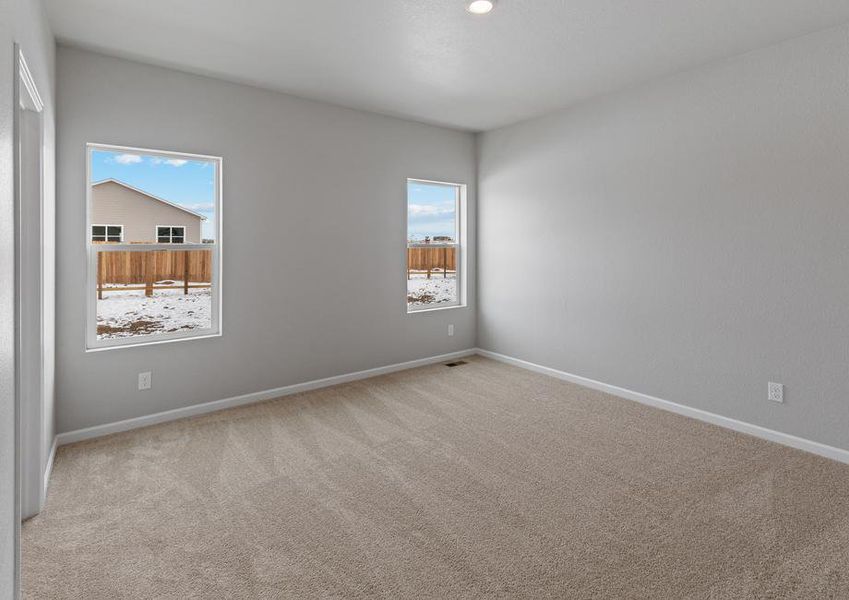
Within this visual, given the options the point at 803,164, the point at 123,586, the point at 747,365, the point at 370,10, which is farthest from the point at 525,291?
the point at 123,586

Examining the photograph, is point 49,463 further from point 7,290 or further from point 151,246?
point 7,290

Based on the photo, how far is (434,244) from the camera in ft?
17.0

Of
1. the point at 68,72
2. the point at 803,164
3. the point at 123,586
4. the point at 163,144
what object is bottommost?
the point at 123,586

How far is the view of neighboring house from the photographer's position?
3236mm

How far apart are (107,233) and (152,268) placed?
37 centimetres

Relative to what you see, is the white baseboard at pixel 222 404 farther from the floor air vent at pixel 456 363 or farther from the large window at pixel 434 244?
the large window at pixel 434 244

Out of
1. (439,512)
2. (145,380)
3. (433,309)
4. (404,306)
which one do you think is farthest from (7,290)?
(433,309)

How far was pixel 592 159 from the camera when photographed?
4.14 metres

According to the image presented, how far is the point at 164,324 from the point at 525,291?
337cm

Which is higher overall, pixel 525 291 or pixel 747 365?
pixel 525 291

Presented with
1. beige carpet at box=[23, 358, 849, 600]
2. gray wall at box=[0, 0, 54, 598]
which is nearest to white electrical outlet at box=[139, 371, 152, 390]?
beige carpet at box=[23, 358, 849, 600]

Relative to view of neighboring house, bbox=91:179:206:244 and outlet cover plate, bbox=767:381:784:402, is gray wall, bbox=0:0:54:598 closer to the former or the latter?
view of neighboring house, bbox=91:179:206:244

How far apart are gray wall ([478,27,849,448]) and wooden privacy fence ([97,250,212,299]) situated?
3095 mm

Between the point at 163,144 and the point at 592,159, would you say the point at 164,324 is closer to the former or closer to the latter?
the point at 163,144
